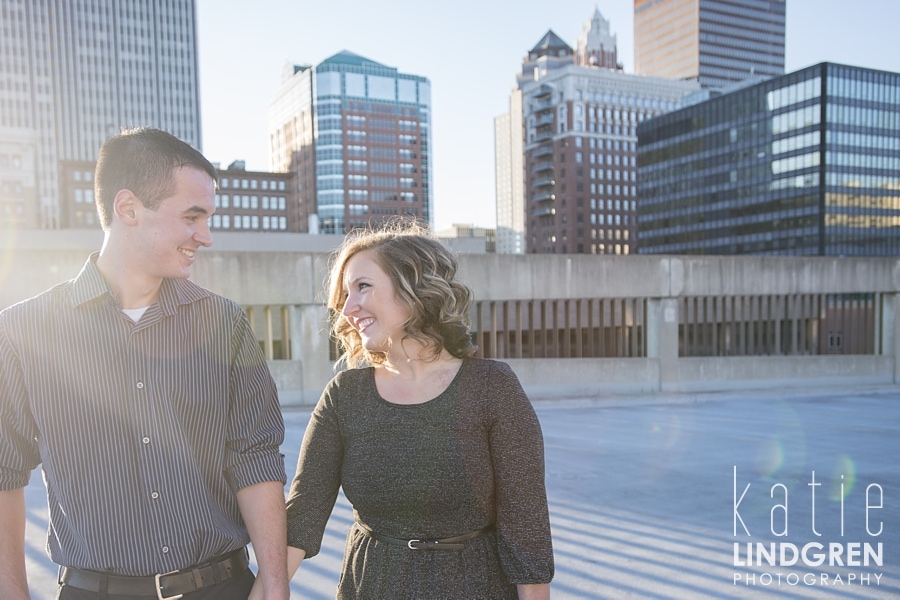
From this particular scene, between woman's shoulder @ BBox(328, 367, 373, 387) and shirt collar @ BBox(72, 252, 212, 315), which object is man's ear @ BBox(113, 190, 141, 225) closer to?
shirt collar @ BBox(72, 252, 212, 315)

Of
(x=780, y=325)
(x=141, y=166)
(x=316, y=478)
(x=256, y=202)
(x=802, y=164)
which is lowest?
(x=780, y=325)

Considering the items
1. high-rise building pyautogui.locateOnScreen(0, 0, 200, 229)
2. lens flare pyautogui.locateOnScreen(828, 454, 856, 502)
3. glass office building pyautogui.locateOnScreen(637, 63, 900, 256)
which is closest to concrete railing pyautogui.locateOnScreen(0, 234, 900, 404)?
lens flare pyautogui.locateOnScreen(828, 454, 856, 502)

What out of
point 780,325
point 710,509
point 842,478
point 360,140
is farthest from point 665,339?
point 360,140

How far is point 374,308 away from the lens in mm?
2449

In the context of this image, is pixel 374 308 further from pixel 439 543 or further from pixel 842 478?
pixel 842 478

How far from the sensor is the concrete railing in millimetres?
11438

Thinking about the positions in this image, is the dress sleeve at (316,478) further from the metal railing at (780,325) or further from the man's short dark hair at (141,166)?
the metal railing at (780,325)

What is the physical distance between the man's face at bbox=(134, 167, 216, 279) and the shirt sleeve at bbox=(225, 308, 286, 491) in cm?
29

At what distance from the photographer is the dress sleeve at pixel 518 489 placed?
225 centimetres

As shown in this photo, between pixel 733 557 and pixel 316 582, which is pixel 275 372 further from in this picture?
pixel 733 557

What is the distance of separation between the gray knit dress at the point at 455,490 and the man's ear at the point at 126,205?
96cm

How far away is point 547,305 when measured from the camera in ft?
42.0

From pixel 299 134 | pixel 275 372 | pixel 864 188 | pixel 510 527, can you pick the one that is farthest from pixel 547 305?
pixel 299 134

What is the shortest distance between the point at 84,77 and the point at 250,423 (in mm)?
Answer: 134938
